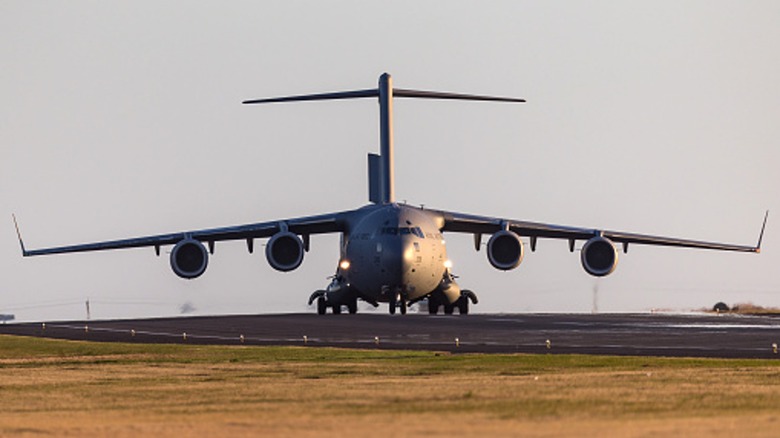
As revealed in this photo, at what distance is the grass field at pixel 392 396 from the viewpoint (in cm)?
1451

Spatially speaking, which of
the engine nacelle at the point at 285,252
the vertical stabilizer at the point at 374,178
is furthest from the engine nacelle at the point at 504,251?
the vertical stabilizer at the point at 374,178

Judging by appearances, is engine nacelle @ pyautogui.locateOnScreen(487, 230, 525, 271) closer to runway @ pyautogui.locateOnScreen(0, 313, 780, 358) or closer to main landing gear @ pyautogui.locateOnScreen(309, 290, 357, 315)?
runway @ pyautogui.locateOnScreen(0, 313, 780, 358)

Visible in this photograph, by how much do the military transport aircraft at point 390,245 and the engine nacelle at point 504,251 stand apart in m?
0.04

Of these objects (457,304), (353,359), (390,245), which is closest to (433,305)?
(457,304)

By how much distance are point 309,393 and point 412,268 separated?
3505 cm

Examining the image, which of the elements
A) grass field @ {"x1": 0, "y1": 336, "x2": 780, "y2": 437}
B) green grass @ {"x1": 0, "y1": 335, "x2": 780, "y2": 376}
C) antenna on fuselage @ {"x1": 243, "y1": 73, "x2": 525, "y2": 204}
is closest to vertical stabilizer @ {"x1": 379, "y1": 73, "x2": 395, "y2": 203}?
antenna on fuselage @ {"x1": 243, "y1": 73, "x2": 525, "y2": 204}

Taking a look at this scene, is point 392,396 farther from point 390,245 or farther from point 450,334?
point 390,245

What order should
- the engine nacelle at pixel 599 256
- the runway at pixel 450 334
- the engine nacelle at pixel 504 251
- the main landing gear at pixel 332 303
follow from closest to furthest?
the runway at pixel 450 334, the engine nacelle at pixel 504 251, the engine nacelle at pixel 599 256, the main landing gear at pixel 332 303

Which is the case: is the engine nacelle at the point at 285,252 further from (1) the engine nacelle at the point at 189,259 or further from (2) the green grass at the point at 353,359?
(2) the green grass at the point at 353,359

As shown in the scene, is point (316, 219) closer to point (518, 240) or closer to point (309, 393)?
point (518, 240)

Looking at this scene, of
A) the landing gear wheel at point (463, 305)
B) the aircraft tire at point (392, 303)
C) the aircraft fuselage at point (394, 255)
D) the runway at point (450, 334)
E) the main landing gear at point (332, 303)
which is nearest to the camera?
the runway at point (450, 334)

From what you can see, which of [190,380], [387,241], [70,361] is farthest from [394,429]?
[387,241]

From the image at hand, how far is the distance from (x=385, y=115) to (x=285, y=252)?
35.2 ft

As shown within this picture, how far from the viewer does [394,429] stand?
14.1m
